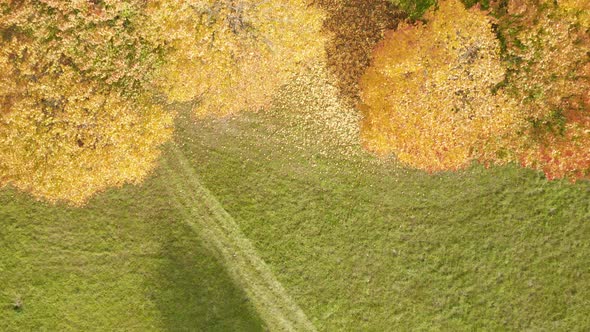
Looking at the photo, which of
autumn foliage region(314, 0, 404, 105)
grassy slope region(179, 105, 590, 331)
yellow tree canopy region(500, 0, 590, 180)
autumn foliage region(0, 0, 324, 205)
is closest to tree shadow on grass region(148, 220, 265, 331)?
grassy slope region(179, 105, 590, 331)

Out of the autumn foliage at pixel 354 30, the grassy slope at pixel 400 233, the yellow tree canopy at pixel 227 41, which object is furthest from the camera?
the grassy slope at pixel 400 233

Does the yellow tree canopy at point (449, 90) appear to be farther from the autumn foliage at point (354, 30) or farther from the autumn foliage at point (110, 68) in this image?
the autumn foliage at point (110, 68)

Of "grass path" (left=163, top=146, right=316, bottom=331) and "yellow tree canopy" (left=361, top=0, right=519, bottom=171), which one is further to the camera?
"grass path" (left=163, top=146, right=316, bottom=331)

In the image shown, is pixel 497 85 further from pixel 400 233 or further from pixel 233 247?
pixel 233 247

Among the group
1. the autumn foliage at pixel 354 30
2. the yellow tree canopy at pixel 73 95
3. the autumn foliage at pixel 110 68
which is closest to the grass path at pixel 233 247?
the autumn foliage at pixel 110 68

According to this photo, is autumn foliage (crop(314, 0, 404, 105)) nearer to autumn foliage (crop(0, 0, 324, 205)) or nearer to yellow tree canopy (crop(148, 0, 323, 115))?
yellow tree canopy (crop(148, 0, 323, 115))

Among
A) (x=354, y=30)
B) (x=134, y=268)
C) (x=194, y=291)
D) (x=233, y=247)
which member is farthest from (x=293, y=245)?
(x=354, y=30)

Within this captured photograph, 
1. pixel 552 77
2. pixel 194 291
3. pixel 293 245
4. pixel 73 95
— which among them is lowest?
pixel 194 291
